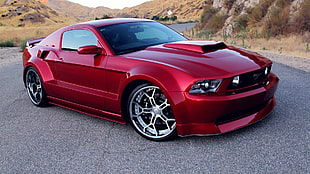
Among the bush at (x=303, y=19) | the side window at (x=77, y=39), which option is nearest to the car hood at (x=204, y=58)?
the side window at (x=77, y=39)

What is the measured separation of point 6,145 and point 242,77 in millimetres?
3052

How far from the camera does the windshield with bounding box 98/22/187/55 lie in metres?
4.80

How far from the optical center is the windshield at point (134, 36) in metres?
4.80

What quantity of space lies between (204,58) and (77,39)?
2165mm

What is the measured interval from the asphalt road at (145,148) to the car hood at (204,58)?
0.80m

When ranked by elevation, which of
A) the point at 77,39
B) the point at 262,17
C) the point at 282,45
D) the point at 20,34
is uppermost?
the point at 77,39

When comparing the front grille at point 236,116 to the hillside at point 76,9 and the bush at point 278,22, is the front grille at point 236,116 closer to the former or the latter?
the bush at point 278,22

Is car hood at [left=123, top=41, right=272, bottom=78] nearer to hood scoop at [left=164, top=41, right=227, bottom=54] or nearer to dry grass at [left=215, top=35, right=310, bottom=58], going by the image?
hood scoop at [left=164, top=41, right=227, bottom=54]

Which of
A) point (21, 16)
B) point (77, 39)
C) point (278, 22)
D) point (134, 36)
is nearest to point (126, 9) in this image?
point (21, 16)

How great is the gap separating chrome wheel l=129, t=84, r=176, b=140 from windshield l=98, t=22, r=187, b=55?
797 millimetres

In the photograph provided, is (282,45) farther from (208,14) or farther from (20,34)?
(20,34)

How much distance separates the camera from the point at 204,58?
4082mm

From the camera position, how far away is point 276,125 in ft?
14.1

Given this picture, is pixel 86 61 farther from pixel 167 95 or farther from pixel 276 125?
pixel 276 125
